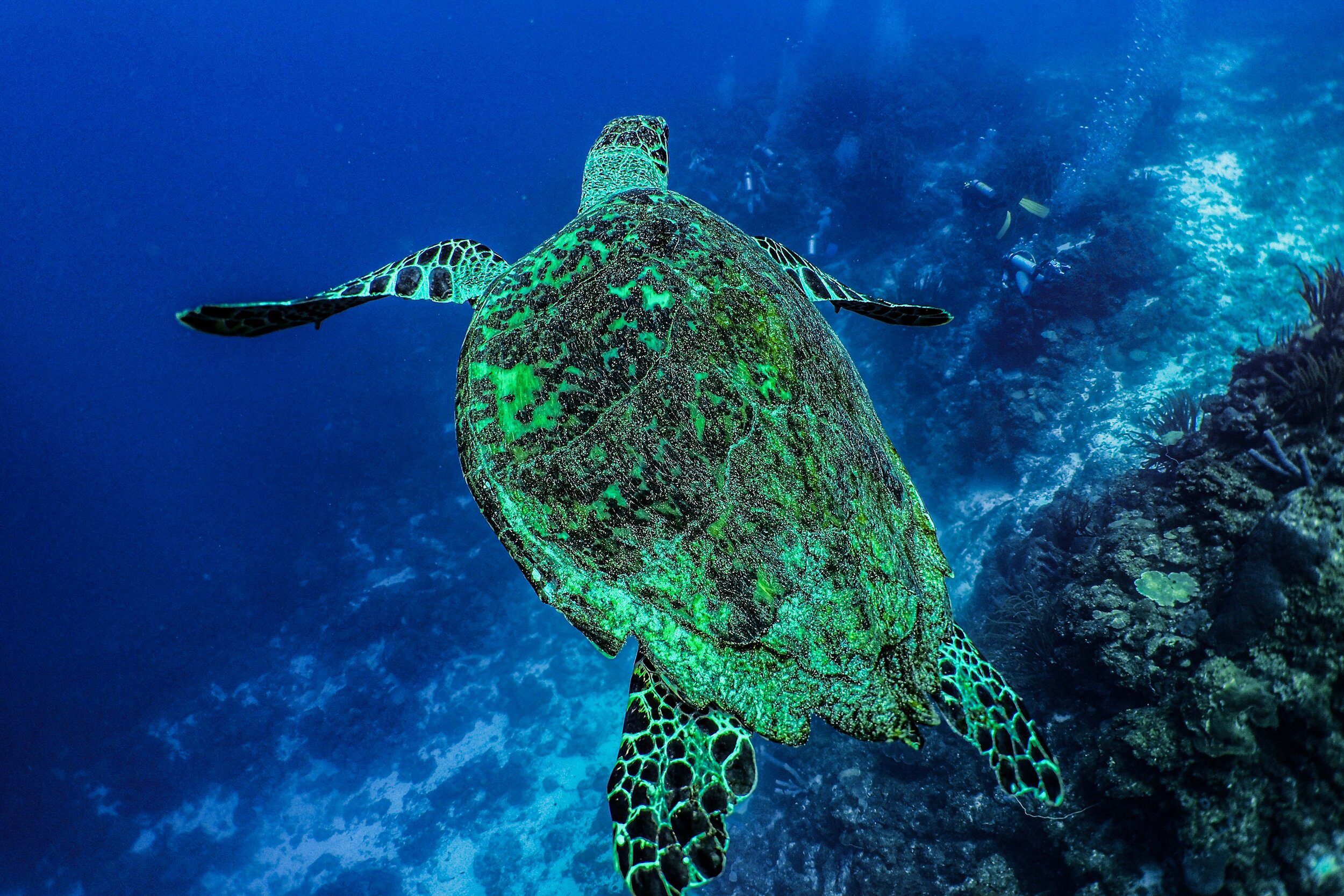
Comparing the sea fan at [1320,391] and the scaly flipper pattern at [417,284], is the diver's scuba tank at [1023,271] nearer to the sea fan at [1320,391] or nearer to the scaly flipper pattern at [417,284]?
the sea fan at [1320,391]

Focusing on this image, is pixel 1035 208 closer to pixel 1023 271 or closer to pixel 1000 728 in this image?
pixel 1023 271

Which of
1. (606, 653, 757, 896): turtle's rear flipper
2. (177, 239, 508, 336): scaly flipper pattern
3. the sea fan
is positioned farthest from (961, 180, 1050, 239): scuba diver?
(606, 653, 757, 896): turtle's rear flipper

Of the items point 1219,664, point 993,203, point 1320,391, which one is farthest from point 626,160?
point 993,203

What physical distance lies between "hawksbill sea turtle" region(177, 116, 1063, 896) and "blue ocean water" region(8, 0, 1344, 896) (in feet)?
8.41

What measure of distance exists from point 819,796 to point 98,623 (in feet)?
56.2

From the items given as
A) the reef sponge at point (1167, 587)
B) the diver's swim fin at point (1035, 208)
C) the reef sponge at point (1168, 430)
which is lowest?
the reef sponge at point (1167, 587)

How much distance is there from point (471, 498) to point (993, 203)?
12669 millimetres

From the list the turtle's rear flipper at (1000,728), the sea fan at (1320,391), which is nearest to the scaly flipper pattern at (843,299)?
the turtle's rear flipper at (1000,728)

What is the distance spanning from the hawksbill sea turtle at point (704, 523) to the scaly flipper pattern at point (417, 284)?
355mm

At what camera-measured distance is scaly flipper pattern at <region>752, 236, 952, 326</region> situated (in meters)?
3.31

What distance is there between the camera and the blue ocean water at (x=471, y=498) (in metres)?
7.30

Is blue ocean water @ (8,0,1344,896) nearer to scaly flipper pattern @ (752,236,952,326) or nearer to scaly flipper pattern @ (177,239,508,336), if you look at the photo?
scaly flipper pattern @ (752,236,952,326)

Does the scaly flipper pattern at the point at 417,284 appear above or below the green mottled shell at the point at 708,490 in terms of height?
above

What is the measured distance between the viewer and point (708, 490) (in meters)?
1.79
